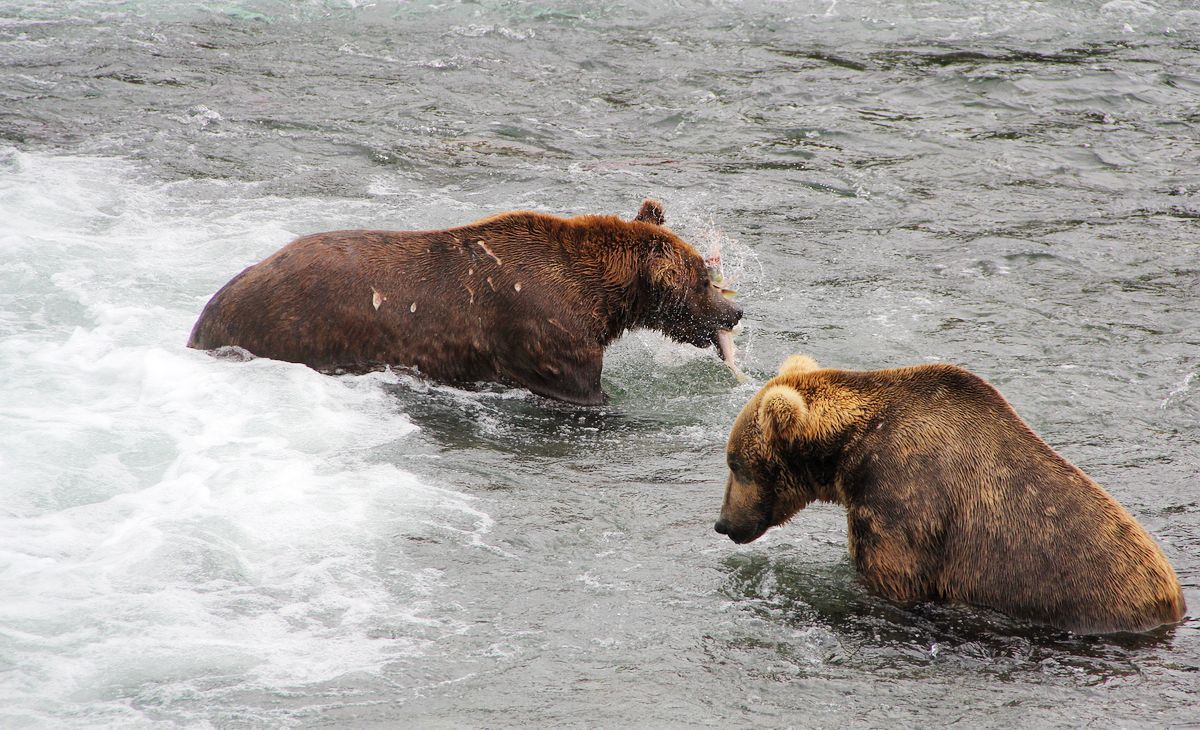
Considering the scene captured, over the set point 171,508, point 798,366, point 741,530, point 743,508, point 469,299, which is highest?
point 798,366

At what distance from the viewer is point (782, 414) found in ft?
19.3

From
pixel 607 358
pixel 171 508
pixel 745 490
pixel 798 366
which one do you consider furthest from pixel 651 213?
pixel 171 508

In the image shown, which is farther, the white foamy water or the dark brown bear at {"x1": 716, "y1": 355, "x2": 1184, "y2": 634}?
the dark brown bear at {"x1": 716, "y1": 355, "x2": 1184, "y2": 634}

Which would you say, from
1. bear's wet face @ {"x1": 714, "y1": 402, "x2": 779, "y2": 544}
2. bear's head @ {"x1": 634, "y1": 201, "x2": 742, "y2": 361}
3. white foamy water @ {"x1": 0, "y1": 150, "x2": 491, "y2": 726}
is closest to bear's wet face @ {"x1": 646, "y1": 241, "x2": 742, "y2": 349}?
bear's head @ {"x1": 634, "y1": 201, "x2": 742, "y2": 361}

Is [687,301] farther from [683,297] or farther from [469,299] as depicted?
[469,299]

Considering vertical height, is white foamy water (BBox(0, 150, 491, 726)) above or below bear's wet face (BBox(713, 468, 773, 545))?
below

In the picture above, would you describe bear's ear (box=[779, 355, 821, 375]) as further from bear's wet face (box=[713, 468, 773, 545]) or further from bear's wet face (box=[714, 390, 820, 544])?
bear's wet face (box=[713, 468, 773, 545])

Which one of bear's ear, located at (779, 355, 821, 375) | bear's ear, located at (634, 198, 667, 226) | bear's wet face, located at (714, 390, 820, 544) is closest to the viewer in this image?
bear's wet face, located at (714, 390, 820, 544)

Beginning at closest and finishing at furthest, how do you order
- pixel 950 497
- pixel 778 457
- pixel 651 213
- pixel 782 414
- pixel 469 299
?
pixel 950 497 → pixel 782 414 → pixel 778 457 → pixel 469 299 → pixel 651 213

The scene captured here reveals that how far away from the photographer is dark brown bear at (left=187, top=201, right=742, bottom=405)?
823 centimetres

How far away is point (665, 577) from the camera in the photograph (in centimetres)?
603

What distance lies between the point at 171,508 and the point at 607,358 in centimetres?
391

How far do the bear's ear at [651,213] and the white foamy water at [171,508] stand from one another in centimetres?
224

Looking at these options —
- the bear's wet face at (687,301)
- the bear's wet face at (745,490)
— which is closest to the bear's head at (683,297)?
the bear's wet face at (687,301)
